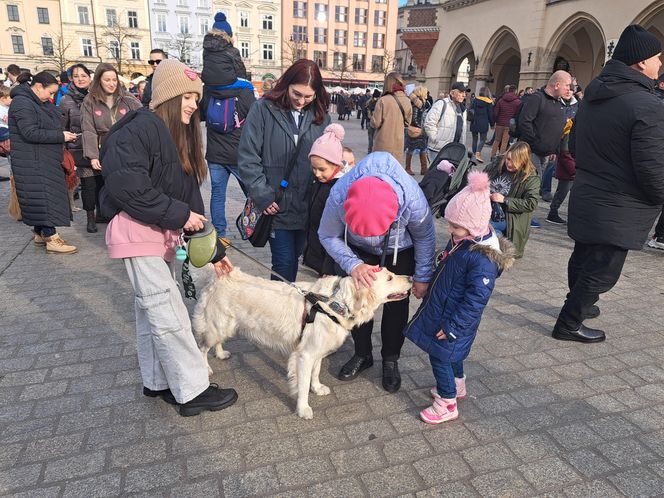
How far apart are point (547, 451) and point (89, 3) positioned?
3058 inches

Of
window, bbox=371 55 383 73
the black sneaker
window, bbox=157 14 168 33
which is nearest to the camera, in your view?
the black sneaker

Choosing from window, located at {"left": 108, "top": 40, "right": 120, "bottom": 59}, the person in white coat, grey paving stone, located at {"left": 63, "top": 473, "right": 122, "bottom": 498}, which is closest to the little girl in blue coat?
A: grey paving stone, located at {"left": 63, "top": 473, "right": 122, "bottom": 498}

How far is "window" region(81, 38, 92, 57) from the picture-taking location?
208 feet

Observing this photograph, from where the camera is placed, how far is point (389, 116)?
8.36 meters

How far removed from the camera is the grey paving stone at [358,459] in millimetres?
2639

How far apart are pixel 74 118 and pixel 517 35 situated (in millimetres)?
24477

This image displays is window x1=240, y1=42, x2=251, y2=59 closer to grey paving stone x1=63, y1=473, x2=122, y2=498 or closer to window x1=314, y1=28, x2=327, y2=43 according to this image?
window x1=314, y1=28, x2=327, y2=43

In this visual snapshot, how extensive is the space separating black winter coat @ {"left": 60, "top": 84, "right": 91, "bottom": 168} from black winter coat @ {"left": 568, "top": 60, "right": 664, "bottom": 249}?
635 centimetres

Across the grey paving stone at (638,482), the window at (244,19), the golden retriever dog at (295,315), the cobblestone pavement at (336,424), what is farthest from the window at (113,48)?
the grey paving stone at (638,482)

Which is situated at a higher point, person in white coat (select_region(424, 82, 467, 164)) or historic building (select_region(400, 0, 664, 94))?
historic building (select_region(400, 0, 664, 94))

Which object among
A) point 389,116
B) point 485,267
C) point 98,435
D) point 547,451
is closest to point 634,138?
point 485,267

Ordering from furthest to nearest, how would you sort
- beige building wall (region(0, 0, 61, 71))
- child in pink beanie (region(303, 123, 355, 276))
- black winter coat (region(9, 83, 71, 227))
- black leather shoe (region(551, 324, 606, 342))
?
beige building wall (region(0, 0, 61, 71)), black winter coat (region(9, 83, 71, 227)), black leather shoe (region(551, 324, 606, 342)), child in pink beanie (region(303, 123, 355, 276))

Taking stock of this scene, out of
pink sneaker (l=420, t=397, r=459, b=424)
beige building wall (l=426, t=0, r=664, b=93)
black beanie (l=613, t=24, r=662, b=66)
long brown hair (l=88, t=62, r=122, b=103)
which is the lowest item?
pink sneaker (l=420, t=397, r=459, b=424)

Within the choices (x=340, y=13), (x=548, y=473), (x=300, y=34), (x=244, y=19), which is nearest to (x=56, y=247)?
(x=548, y=473)
